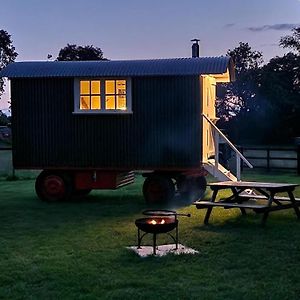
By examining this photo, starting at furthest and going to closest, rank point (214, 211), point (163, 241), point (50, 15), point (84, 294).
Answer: point (50, 15) → point (214, 211) → point (163, 241) → point (84, 294)

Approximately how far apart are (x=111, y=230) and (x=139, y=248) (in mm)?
1810

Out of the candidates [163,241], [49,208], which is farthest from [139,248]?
[49,208]

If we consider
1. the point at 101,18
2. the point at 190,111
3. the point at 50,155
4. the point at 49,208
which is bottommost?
the point at 49,208

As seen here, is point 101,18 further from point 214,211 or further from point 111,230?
point 111,230

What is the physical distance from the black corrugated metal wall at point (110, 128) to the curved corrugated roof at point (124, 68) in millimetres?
168

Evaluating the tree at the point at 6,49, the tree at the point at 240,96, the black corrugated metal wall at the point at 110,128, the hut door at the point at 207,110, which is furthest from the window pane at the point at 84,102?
the tree at the point at 6,49

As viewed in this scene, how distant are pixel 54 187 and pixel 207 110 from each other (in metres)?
3.94

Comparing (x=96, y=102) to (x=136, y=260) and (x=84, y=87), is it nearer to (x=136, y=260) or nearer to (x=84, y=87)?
(x=84, y=87)

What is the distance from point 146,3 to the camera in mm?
19094

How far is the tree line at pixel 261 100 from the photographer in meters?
52.0

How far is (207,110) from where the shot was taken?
14961mm

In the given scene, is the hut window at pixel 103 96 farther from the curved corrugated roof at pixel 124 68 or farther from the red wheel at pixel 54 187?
the red wheel at pixel 54 187

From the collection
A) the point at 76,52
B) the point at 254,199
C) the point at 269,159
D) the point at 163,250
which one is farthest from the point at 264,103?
the point at 163,250

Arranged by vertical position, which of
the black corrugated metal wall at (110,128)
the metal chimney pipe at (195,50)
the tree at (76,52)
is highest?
the tree at (76,52)
